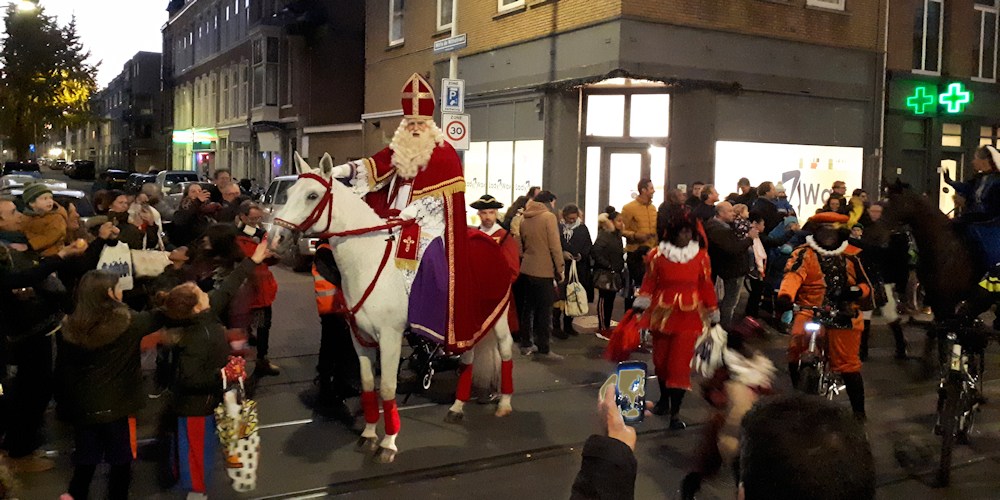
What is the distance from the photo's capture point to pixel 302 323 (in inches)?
472

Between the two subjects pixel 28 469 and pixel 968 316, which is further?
pixel 968 316

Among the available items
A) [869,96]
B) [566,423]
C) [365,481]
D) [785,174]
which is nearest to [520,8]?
[785,174]

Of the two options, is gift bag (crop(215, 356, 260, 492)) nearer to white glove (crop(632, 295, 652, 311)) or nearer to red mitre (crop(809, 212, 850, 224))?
white glove (crop(632, 295, 652, 311))

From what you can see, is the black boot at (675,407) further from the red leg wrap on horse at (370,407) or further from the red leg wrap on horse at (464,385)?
Answer: the red leg wrap on horse at (370,407)

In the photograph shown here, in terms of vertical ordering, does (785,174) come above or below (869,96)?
below

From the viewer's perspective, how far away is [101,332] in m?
4.60

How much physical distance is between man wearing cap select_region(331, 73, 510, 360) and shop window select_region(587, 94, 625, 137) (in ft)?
33.8

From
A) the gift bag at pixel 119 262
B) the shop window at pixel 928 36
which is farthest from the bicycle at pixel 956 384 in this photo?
the shop window at pixel 928 36

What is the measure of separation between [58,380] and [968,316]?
20.8 feet

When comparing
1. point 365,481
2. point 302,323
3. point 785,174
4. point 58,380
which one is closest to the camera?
point 58,380

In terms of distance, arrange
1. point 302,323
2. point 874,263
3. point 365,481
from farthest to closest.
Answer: point 302,323 → point 874,263 → point 365,481

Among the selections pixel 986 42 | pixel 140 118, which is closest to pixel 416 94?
pixel 986 42

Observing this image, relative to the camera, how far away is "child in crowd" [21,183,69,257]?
6.39 m

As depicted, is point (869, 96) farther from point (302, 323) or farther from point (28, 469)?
point (28, 469)
